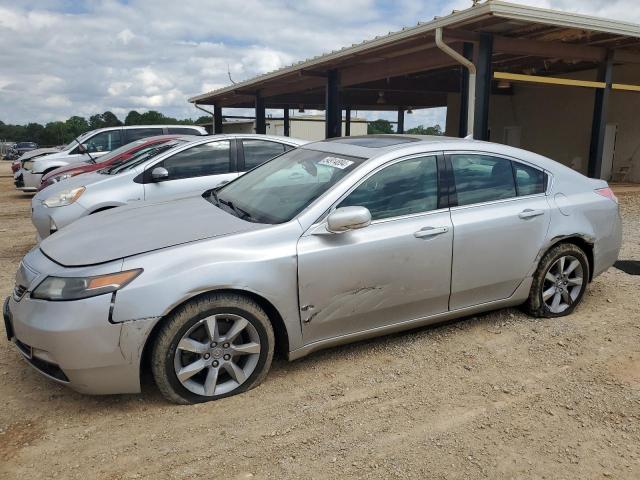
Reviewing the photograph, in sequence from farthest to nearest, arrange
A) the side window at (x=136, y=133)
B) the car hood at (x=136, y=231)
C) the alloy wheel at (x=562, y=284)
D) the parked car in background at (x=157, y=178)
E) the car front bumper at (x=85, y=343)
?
the side window at (x=136, y=133)
the parked car in background at (x=157, y=178)
the alloy wheel at (x=562, y=284)
the car hood at (x=136, y=231)
the car front bumper at (x=85, y=343)

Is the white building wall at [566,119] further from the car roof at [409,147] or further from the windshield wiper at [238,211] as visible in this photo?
the windshield wiper at [238,211]

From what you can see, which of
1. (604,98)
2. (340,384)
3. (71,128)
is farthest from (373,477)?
(71,128)

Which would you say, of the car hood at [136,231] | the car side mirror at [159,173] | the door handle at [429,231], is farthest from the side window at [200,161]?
the door handle at [429,231]

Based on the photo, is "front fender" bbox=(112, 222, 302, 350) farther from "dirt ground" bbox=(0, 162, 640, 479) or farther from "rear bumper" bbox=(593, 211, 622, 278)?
"rear bumper" bbox=(593, 211, 622, 278)

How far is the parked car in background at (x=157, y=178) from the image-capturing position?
586 centimetres

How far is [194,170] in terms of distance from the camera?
6469mm

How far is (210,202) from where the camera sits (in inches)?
155

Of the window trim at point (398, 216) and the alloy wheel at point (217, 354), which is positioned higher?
the window trim at point (398, 216)

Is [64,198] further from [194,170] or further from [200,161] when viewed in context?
[200,161]

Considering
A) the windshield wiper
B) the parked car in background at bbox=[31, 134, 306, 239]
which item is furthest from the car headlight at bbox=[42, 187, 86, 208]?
the windshield wiper

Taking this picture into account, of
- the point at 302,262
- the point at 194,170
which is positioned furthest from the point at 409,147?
the point at 194,170

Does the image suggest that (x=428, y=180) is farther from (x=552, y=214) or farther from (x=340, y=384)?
(x=340, y=384)

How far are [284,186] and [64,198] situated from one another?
135 inches

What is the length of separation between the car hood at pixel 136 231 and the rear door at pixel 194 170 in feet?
7.84
